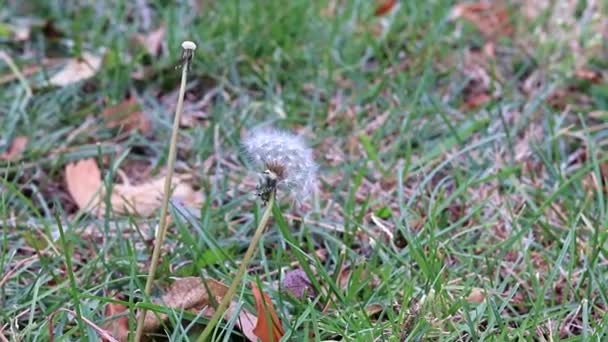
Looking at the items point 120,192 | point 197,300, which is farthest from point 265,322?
point 120,192

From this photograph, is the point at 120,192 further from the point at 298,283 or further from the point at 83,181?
the point at 298,283

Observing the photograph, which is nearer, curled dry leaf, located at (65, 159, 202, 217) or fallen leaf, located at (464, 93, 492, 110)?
curled dry leaf, located at (65, 159, 202, 217)

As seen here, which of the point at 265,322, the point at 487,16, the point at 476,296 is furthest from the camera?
the point at 487,16

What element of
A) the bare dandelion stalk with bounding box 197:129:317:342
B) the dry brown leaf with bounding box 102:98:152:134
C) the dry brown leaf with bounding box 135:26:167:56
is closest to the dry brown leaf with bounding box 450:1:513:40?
the dry brown leaf with bounding box 135:26:167:56

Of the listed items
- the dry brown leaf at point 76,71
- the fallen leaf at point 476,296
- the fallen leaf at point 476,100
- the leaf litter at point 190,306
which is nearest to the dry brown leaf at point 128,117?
the dry brown leaf at point 76,71

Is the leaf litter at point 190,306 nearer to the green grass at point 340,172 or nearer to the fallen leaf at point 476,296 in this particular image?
the green grass at point 340,172

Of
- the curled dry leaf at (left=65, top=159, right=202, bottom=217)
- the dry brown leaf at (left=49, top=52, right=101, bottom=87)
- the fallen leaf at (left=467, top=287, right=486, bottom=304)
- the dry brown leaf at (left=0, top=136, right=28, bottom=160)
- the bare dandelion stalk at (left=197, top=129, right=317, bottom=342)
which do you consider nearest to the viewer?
the bare dandelion stalk at (left=197, top=129, right=317, bottom=342)

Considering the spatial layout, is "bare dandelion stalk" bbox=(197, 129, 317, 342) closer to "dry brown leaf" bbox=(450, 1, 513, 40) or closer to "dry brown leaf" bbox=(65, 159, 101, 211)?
"dry brown leaf" bbox=(65, 159, 101, 211)
